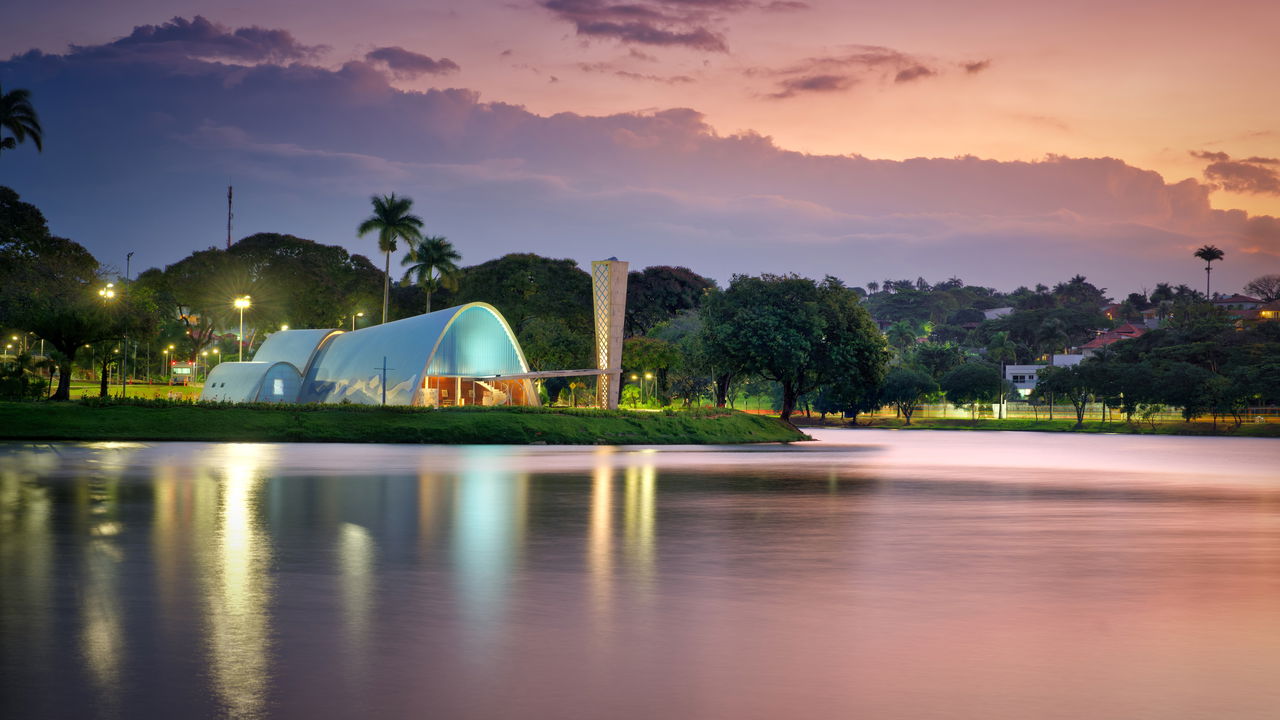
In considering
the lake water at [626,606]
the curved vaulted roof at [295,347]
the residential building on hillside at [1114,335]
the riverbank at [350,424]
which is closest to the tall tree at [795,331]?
the riverbank at [350,424]

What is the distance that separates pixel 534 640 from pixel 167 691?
108 inches

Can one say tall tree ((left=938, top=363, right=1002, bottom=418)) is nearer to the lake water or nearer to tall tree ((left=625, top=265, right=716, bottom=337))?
tall tree ((left=625, top=265, right=716, bottom=337))

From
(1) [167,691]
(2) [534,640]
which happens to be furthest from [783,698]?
(1) [167,691]

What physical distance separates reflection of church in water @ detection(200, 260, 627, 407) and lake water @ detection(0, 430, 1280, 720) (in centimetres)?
4973

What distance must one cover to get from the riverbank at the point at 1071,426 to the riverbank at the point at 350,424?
5816 centimetres

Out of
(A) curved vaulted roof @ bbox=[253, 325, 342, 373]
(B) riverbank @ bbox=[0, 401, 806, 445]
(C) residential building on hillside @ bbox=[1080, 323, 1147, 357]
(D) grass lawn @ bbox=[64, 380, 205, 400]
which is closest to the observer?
(B) riverbank @ bbox=[0, 401, 806, 445]

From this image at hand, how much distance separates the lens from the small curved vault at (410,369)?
73.1 metres

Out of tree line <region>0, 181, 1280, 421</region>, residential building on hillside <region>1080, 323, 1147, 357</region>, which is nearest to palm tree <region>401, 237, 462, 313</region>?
tree line <region>0, 181, 1280, 421</region>

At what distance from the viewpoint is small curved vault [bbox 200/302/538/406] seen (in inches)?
2879

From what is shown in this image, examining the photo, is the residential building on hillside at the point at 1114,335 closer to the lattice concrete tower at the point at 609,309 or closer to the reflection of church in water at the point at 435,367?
the lattice concrete tower at the point at 609,309

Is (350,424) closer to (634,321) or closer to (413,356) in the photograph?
(413,356)

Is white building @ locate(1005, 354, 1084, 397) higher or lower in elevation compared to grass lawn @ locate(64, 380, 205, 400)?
higher

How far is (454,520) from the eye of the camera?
18281 mm

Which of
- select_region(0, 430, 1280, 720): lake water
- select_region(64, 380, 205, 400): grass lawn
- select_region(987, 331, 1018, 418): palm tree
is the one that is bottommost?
select_region(0, 430, 1280, 720): lake water
